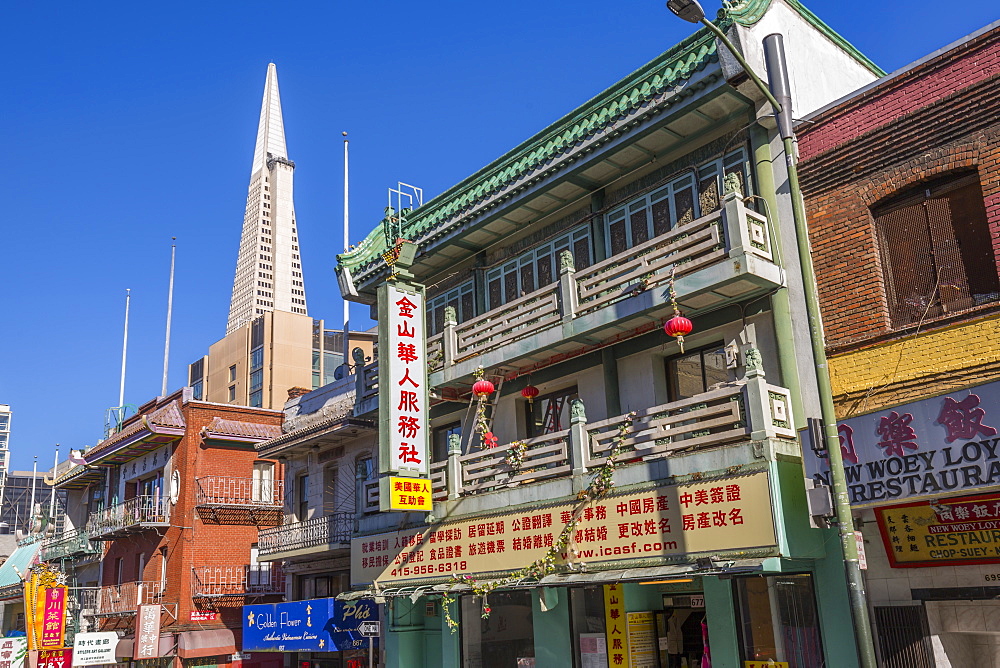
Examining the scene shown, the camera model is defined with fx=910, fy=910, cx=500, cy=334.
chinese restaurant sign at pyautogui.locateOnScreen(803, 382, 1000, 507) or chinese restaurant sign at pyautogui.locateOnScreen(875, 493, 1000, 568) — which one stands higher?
chinese restaurant sign at pyautogui.locateOnScreen(803, 382, 1000, 507)

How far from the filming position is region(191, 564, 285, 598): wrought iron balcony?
34531mm

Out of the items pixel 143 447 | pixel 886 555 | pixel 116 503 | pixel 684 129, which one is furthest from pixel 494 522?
pixel 116 503

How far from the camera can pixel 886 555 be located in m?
14.7

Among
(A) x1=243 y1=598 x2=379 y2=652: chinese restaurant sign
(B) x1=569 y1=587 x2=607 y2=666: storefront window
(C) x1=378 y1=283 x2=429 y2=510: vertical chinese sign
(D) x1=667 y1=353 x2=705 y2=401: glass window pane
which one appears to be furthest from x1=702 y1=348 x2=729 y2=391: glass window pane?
(A) x1=243 y1=598 x2=379 y2=652: chinese restaurant sign

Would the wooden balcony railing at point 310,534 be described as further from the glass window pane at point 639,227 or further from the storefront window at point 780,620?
the storefront window at point 780,620

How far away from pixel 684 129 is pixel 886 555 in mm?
9041

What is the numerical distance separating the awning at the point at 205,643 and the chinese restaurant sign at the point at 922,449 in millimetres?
26092

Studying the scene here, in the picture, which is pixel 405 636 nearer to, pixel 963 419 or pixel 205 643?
pixel 205 643

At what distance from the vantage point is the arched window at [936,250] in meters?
14.5

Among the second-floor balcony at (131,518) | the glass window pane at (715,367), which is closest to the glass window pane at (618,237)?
the glass window pane at (715,367)

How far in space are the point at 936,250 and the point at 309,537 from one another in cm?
1970

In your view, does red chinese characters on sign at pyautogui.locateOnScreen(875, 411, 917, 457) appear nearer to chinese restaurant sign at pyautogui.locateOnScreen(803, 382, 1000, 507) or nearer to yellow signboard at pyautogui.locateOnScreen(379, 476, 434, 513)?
chinese restaurant sign at pyautogui.locateOnScreen(803, 382, 1000, 507)

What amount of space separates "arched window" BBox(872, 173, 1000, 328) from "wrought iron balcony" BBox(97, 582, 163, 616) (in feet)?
100

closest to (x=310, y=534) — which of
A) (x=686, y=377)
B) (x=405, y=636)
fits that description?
(x=405, y=636)
